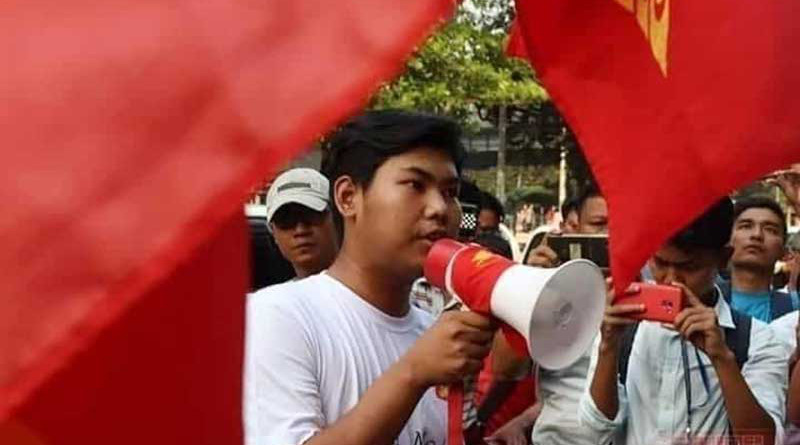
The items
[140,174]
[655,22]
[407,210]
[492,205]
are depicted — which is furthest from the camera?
[492,205]

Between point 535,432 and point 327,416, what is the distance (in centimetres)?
121

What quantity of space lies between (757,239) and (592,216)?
60 cm

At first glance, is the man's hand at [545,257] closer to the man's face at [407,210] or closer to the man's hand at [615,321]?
the man's hand at [615,321]

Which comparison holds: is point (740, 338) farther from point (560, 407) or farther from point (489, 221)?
point (489, 221)

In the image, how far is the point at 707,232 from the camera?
287 centimetres

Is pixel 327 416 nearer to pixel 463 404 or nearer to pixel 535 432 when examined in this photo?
pixel 463 404

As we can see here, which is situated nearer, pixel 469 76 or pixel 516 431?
pixel 516 431

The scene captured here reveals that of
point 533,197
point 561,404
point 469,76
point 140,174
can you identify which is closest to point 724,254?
point 561,404

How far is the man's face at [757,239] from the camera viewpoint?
14.4 ft

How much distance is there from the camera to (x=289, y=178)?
3990 millimetres

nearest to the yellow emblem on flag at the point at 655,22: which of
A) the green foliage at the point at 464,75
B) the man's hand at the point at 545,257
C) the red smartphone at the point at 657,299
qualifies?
the red smartphone at the point at 657,299

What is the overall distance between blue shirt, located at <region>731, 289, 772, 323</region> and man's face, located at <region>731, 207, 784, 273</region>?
0.10 metres

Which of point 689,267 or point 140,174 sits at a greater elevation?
point 140,174

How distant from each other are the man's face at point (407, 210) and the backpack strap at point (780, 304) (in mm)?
2431
